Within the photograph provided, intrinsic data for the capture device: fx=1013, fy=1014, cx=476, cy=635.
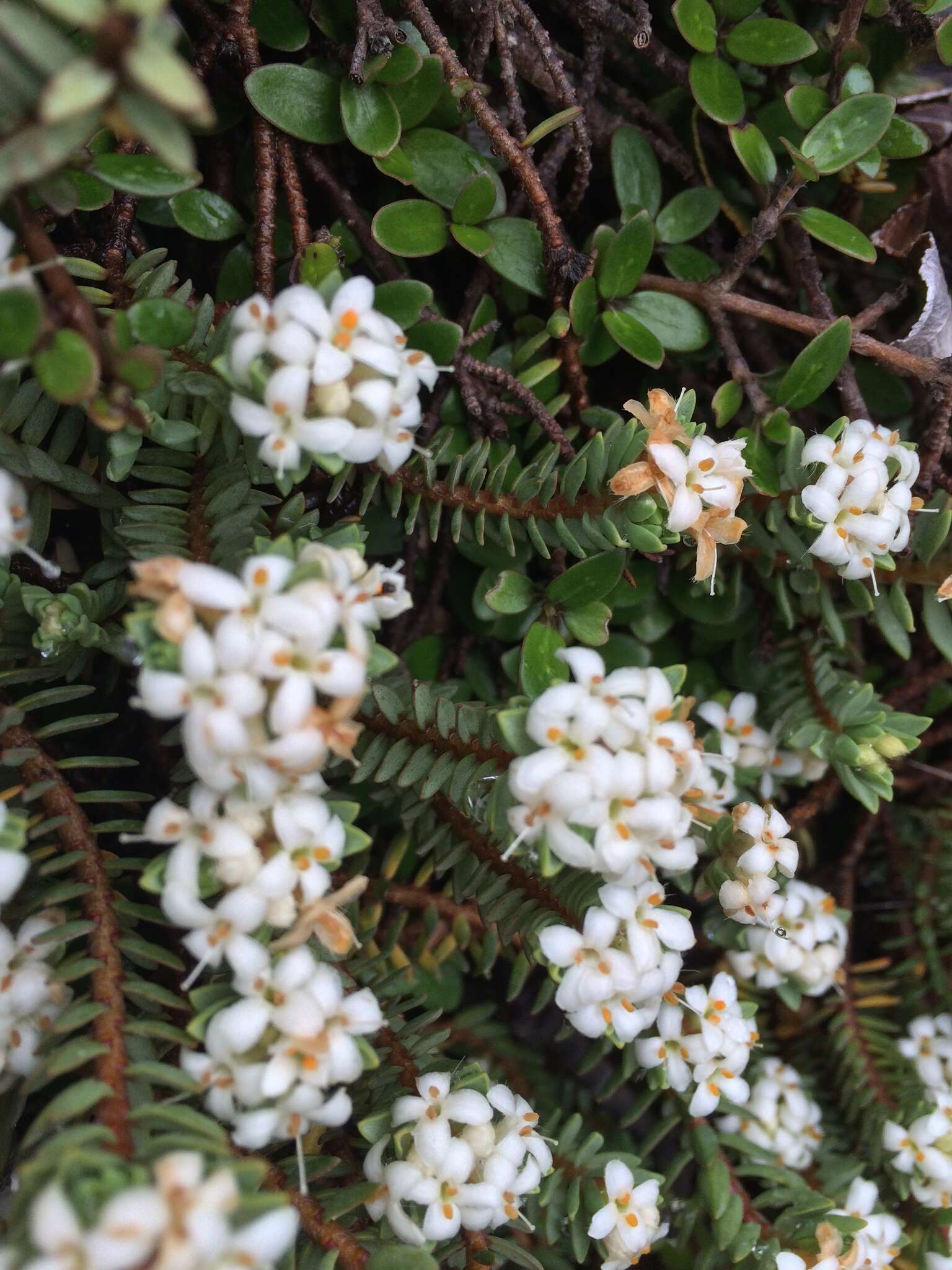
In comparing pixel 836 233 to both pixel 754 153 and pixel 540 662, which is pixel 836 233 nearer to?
pixel 754 153

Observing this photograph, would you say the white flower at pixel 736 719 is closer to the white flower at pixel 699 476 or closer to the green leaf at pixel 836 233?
the white flower at pixel 699 476

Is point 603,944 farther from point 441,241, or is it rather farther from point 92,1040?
point 441,241

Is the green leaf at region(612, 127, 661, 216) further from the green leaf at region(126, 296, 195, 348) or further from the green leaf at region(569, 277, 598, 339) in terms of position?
the green leaf at region(126, 296, 195, 348)

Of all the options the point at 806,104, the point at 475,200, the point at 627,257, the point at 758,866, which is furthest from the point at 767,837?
the point at 806,104

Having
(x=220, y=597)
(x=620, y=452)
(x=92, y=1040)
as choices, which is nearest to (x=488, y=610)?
(x=620, y=452)

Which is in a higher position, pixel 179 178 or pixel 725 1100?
pixel 179 178

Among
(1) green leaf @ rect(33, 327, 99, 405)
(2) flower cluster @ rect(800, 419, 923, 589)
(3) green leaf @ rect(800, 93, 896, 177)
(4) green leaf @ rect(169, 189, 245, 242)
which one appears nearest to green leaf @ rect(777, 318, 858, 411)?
(3) green leaf @ rect(800, 93, 896, 177)

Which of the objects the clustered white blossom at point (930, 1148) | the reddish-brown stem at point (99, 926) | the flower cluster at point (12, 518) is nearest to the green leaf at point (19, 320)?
the flower cluster at point (12, 518)
